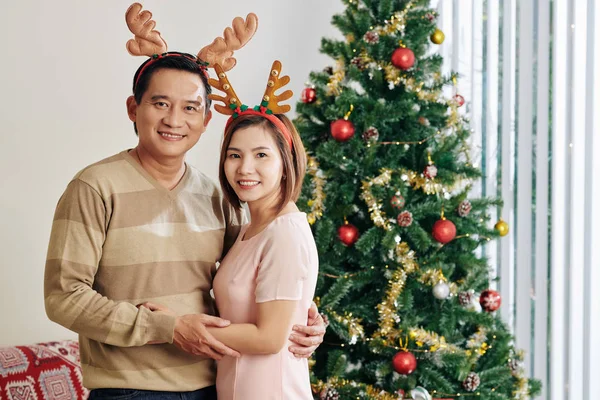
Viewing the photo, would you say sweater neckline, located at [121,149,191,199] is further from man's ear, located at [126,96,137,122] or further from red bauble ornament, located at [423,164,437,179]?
red bauble ornament, located at [423,164,437,179]

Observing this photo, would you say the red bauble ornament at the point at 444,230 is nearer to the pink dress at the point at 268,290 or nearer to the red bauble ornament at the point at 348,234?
the red bauble ornament at the point at 348,234

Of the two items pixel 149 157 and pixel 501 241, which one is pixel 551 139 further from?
pixel 149 157

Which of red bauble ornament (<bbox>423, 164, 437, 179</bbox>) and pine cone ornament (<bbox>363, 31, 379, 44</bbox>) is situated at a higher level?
pine cone ornament (<bbox>363, 31, 379, 44</bbox>)

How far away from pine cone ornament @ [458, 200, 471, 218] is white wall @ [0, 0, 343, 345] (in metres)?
1.47

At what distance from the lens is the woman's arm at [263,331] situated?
5.21 feet

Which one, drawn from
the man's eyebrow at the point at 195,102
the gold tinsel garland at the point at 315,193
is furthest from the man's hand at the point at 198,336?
the gold tinsel garland at the point at 315,193

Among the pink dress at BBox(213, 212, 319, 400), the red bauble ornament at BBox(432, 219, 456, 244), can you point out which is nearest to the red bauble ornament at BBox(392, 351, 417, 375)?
the red bauble ornament at BBox(432, 219, 456, 244)

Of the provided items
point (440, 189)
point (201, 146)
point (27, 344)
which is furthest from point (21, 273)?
point (440, 189)

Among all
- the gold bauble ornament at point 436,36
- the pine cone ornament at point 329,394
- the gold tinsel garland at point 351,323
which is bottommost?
the pine cone ornament at point 329,394

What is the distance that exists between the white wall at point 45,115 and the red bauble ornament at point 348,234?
3.61 feet

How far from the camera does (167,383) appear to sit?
5.42 feet

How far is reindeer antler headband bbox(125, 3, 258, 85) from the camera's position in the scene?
1.73 m

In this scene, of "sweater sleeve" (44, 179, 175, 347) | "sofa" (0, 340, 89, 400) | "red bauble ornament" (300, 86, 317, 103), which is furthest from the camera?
"red bauble ornament" (300, 86, 317, 103)

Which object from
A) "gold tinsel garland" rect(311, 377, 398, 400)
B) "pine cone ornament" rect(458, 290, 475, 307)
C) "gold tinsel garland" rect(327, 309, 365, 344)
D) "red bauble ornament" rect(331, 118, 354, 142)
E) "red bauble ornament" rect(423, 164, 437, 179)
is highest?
"red bauble ornament" rect(331, 118, 354, 142)
